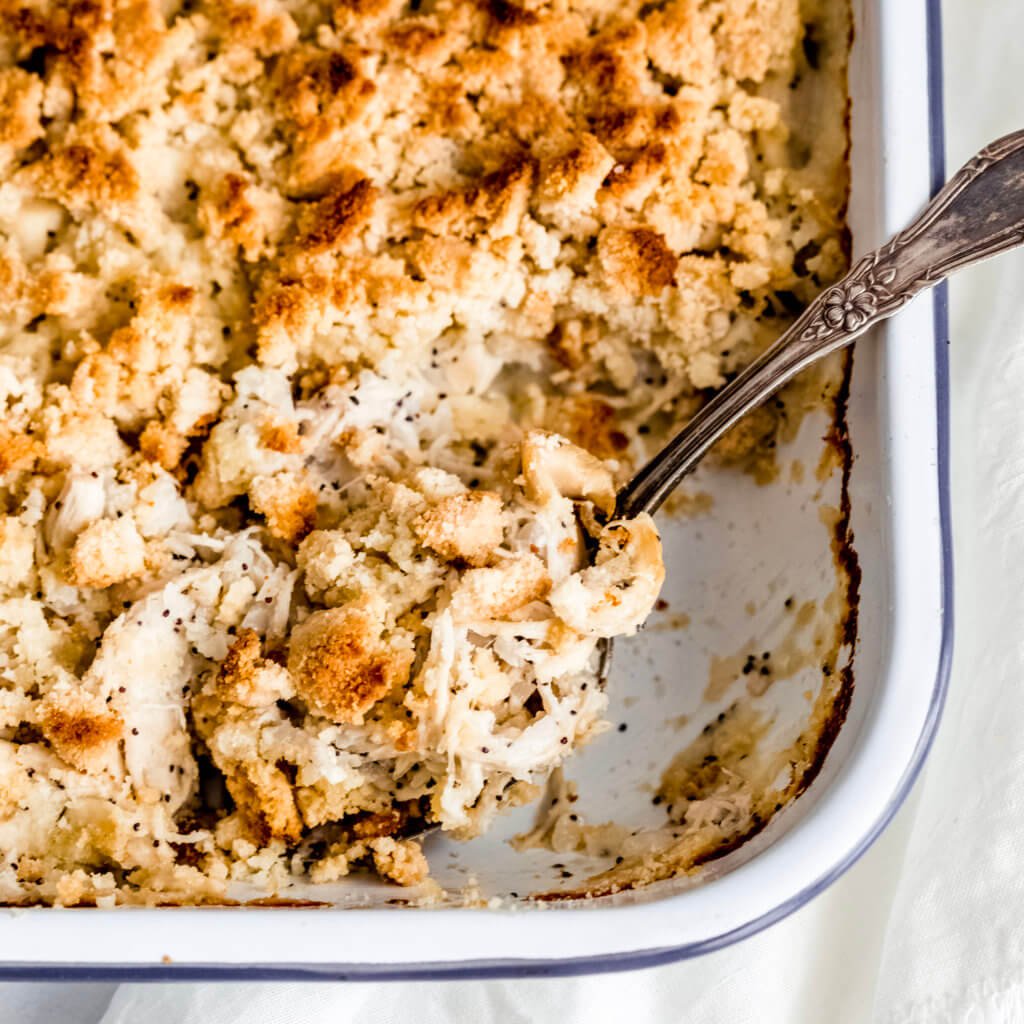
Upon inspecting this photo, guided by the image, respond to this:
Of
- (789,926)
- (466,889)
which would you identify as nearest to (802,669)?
(789,926)

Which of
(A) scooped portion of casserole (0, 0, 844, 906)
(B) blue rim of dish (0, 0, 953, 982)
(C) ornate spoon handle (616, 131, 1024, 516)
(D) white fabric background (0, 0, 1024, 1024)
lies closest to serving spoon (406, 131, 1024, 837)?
(C) ornate spoon handle (616, 131, 1024, 516)

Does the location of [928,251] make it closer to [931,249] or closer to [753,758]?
[931,249]

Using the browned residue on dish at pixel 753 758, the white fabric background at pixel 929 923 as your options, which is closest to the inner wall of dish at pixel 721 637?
the browned residue on dish at pixel 753 758

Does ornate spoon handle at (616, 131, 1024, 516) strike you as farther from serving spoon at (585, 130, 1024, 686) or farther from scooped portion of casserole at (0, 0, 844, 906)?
scooped portion of casserole at (0, 0, 844, 906)

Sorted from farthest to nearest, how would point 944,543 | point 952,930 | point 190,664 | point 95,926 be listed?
point 952,930, point 190,664, point 944,543, point 95,926

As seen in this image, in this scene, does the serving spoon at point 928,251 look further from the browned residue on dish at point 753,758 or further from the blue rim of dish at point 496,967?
the blue rim of dish at point 496,967

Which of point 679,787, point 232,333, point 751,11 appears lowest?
point 679,787

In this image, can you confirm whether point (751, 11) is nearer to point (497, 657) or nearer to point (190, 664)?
point (497, 657)
